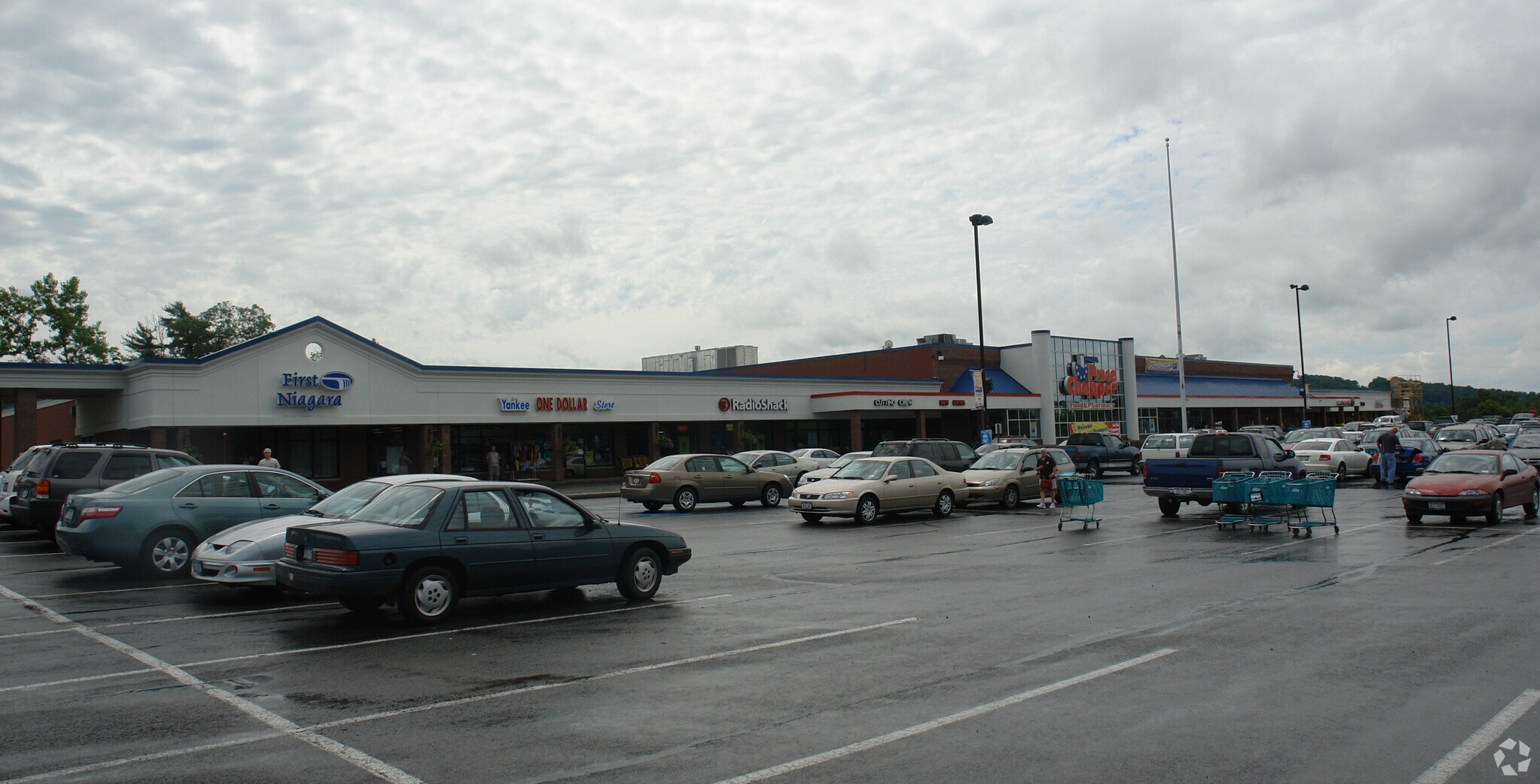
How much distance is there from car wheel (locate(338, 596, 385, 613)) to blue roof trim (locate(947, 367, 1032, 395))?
46.8m

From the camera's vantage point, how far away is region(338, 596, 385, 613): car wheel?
9859mm

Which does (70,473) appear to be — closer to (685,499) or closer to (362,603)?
(362,603)

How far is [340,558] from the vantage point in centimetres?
941

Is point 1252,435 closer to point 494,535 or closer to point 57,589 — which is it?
point 494,535

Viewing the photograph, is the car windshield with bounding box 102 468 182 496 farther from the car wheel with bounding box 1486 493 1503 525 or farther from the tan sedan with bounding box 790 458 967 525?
the car wheel with bounding box 1486 493 1503 525

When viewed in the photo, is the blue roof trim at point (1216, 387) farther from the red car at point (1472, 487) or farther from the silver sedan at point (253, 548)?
the silver sedan at point (253, 548)

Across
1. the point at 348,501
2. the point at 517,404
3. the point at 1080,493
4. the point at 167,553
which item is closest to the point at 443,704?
the point at 348,501

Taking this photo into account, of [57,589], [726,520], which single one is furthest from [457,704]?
[726,520]

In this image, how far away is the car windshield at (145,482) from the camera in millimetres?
13305

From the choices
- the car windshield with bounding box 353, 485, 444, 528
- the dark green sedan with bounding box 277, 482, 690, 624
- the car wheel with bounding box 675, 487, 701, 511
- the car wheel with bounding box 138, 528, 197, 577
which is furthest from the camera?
the car wheel with bounding box 675, 487, 701, 511

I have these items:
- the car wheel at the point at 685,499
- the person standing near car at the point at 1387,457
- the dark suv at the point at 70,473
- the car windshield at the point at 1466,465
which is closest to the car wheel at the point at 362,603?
the dark suv at the point at 70,473

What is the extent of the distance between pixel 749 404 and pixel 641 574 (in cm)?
3588

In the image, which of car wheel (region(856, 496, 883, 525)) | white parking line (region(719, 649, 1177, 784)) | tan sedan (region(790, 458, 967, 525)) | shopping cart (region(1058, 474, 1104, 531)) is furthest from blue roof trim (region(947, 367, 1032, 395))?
white parking line (region(719, 649, 1177, 784))

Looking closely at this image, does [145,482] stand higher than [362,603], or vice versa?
[145,482]
